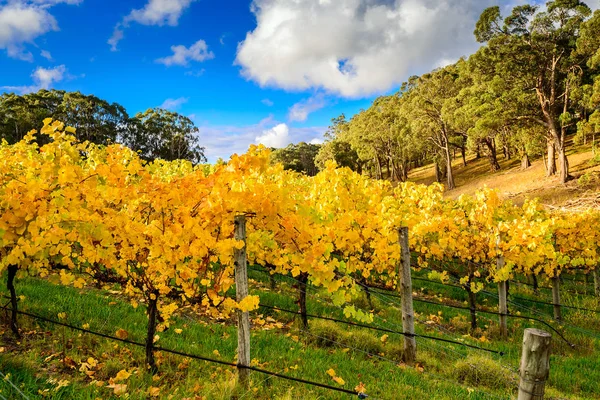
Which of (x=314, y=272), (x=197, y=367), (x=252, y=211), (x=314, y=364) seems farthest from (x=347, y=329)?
(x=252, y=211)

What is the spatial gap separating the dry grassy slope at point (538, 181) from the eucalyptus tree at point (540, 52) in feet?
4.62

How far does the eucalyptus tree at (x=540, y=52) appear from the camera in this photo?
20.7 metres

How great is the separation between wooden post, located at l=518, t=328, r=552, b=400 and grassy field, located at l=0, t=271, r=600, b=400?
2.19m

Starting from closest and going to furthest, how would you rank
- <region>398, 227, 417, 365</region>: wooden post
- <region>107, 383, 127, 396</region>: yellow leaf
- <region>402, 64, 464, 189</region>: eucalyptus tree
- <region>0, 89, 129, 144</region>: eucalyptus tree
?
<region>107, 383, 127, 396</region>: yellow leaf < <region>398, 227, 417, 365</region>: wooden post < <region>402, 64, 464, 189</region>: eucalyptus tree < <region>0, 89, 129, 144</region>: eucalyptus tree

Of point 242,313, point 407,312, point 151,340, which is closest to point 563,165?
point 407,312

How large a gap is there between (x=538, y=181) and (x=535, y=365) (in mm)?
26031

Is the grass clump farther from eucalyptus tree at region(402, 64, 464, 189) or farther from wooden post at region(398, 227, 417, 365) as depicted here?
eucalyptus tree at region(402, 64, 464, 189)

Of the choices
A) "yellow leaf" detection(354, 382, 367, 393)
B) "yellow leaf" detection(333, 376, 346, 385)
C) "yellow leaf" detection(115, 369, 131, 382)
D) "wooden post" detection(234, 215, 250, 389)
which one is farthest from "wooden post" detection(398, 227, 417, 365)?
"yellow leaf" detection(115, 369, 131, 382)

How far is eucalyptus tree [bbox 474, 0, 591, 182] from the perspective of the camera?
68.0 feet

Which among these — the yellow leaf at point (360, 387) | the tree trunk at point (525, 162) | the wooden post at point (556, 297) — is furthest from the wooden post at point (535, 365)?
the tree trunk at point (525, 162)

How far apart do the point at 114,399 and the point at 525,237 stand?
7.46m

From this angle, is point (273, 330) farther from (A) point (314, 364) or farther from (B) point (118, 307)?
(B) point (118, 307)

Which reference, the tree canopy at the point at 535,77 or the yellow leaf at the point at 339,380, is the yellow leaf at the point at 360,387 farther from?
the tree canopy at the point at 535,77

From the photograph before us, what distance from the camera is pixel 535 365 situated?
244cm
